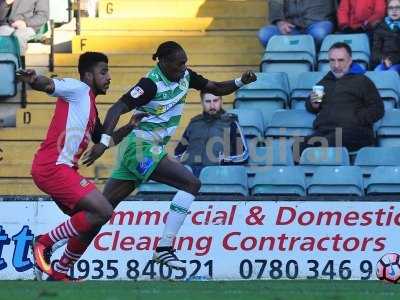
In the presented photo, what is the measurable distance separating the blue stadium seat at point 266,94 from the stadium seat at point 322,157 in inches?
49.5

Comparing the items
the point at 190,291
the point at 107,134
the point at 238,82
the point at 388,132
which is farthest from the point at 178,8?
the point at 190,291

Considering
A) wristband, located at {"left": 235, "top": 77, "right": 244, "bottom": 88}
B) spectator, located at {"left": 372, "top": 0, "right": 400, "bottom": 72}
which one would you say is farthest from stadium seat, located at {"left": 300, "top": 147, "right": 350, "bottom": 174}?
spectator, located at {"left": 372, "top": 0, "right": 400, "bottom": 72}

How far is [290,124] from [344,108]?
0.66m

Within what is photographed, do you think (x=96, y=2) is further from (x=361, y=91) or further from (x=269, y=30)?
(x=361, y=91)

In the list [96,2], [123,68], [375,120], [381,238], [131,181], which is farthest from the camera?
[96,2]

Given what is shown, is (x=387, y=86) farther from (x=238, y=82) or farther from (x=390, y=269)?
(x=390, y=269)

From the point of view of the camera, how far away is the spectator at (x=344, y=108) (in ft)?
40.6

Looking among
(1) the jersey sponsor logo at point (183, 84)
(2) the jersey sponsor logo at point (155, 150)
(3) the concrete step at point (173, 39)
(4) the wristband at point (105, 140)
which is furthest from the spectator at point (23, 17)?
(4) the wristband at point (105, 140)

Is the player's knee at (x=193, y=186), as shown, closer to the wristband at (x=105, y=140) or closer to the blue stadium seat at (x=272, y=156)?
the wristband at (x=105, y=140)

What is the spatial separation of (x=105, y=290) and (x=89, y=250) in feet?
10.4

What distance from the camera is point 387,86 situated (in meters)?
13.1

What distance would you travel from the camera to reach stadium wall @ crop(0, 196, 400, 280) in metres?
11.3

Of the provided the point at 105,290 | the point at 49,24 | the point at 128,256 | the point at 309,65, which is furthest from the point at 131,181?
the point at 49,24

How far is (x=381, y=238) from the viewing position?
37.1 feet
